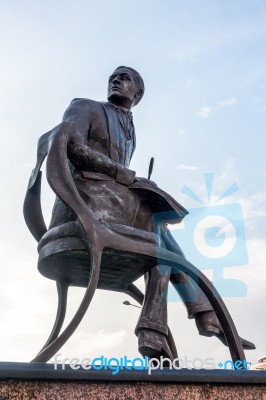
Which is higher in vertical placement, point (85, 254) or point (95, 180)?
point (95, 180)

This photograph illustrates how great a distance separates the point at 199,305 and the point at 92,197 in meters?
1.43

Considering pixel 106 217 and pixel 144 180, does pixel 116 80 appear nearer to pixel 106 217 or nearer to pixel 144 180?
pixel 144 180

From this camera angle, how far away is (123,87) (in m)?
5.65

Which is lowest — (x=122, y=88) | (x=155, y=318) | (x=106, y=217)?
(x=155, y=318)

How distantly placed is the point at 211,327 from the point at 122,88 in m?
2.50

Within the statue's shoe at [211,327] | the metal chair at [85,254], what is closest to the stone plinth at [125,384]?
the metal chair at [85,254]

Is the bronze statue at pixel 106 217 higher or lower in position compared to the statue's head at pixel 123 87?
lower

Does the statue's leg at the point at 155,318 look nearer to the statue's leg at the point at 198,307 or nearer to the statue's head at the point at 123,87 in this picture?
the statue's leg at the point at 198,307

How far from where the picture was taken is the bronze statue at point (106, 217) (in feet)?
15.0

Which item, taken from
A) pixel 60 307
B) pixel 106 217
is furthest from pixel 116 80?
pixel 60 307

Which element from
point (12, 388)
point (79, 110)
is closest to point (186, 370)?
point (12, 388)

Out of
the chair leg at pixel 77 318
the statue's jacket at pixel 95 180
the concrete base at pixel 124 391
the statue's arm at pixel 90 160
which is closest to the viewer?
the concrete base at pixel 124 391

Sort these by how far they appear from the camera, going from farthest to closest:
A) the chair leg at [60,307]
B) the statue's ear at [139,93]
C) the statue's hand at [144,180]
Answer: the statue's ear at [139,93] → the chair leg at [60,307] → the statue's hand at [144,180]

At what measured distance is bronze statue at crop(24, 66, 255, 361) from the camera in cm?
457
